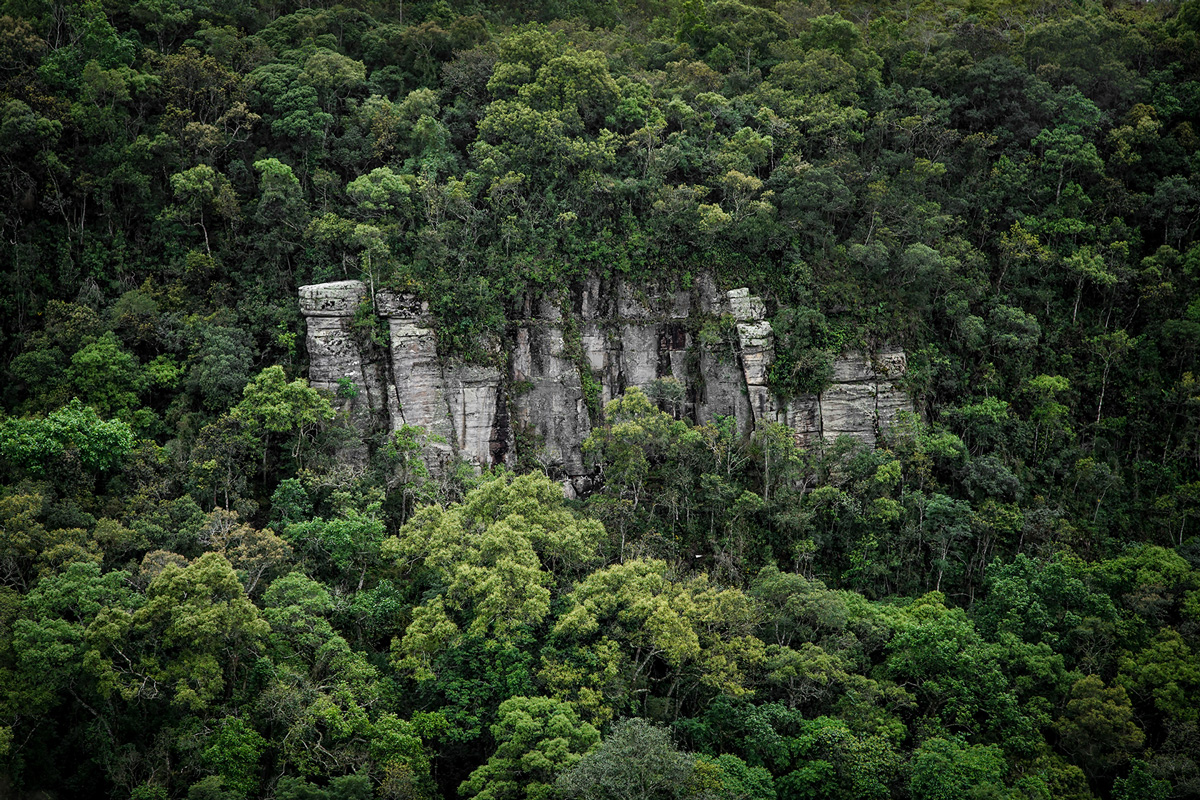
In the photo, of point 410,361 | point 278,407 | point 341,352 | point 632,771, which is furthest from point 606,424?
point 632,771

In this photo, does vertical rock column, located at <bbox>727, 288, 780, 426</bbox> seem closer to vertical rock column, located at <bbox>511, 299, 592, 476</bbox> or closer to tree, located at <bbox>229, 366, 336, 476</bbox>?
vertical rock column, located at <bbox>511, 299, 592, 476</bbox>

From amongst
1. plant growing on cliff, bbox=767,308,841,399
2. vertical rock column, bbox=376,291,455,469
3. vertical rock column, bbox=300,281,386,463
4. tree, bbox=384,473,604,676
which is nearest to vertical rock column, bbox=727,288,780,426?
plant growing on cliff, bbox=767,308,841,399

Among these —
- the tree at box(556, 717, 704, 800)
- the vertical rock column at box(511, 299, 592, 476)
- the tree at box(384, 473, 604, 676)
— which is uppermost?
the vertical rock column at box(511, 299, 592, 476)

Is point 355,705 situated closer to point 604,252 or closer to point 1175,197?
point 604,252

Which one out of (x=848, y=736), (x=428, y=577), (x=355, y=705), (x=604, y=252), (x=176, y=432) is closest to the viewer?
(x=355, y=705)

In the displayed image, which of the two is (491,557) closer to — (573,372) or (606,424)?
(606,424)

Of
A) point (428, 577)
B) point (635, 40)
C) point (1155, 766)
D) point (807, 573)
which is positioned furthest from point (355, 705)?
point (635, 40)

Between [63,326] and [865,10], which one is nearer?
[63,326]

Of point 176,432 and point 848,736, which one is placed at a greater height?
point 176,432
